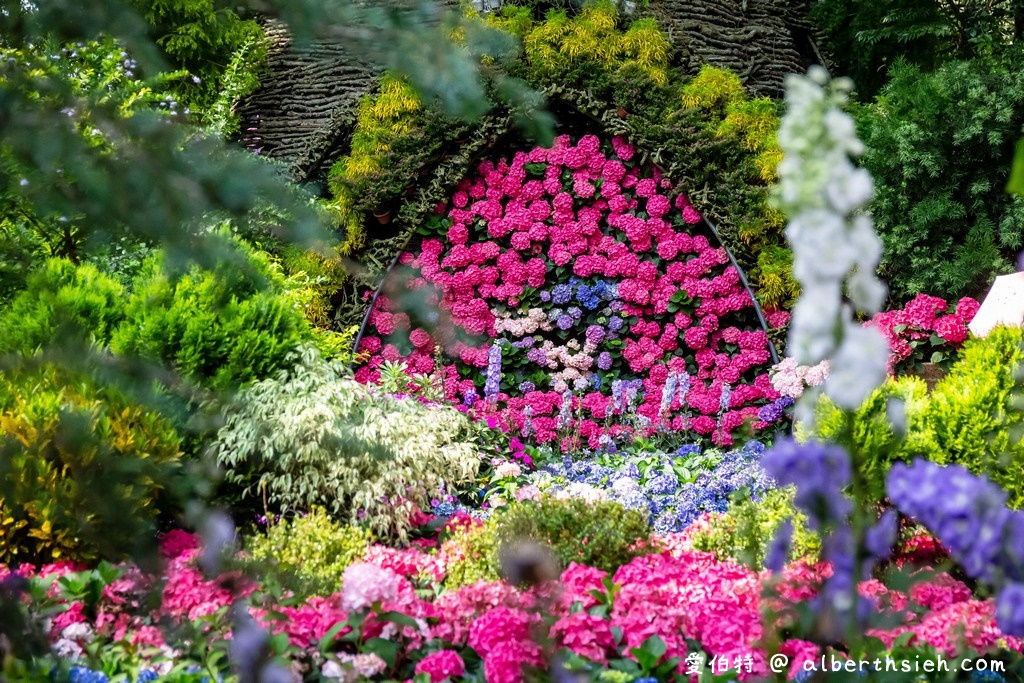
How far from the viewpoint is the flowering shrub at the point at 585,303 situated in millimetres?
5473

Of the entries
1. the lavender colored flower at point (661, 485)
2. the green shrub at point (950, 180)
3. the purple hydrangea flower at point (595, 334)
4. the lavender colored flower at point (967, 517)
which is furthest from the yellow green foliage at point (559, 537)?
the green shrub at point (950, 180)

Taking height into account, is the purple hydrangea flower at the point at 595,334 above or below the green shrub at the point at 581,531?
above

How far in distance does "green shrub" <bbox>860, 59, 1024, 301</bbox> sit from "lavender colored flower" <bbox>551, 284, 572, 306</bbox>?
182 cm

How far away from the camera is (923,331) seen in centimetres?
470

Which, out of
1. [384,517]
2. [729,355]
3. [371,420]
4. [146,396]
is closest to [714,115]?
[729,355]

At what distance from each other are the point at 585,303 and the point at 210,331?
2540mm

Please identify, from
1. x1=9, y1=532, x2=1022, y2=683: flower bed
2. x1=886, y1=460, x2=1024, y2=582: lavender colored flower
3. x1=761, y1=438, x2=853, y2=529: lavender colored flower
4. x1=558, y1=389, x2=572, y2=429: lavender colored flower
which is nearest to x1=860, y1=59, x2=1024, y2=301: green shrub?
x1=558, y1=389, x2=572, y2=429: lavender colored flower

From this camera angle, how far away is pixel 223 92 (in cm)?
661

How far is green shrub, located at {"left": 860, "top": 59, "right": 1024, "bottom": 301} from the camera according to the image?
16.2ft

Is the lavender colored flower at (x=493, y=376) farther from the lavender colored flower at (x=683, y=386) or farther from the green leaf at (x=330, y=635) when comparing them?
the green leaf at (x=330, y=635)

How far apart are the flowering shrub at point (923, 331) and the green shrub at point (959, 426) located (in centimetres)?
122

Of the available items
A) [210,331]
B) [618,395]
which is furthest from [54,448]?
[618,395]

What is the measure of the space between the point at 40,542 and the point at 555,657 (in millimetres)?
2066

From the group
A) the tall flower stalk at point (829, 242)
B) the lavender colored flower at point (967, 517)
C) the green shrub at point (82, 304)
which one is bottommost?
the green shrub at point (82, 304)
